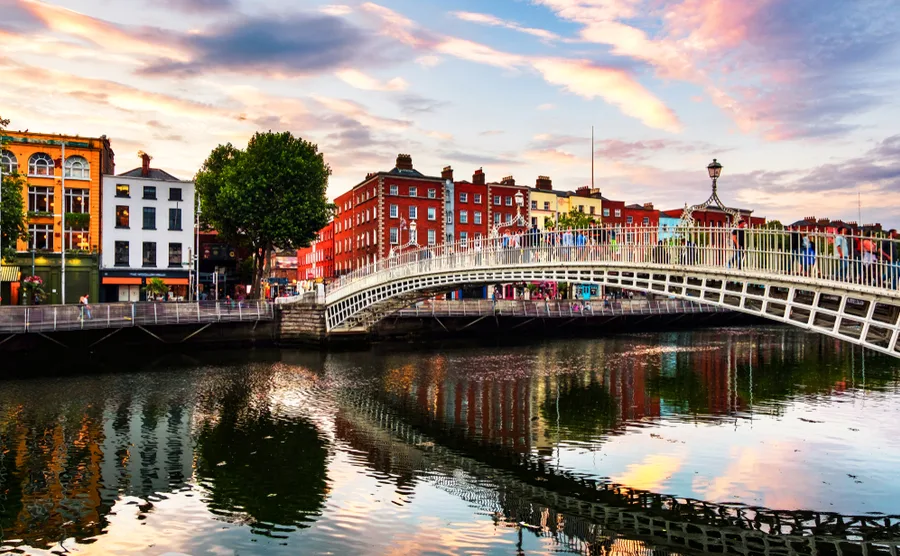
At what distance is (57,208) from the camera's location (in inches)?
1874

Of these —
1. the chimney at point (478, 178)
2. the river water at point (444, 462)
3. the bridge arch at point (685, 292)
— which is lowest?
the river water at point (444, 462)

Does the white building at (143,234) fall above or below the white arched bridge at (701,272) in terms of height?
above

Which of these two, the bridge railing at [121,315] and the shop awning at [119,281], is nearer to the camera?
the bridge railing at [121,315]

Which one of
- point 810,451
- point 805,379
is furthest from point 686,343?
point 810,451

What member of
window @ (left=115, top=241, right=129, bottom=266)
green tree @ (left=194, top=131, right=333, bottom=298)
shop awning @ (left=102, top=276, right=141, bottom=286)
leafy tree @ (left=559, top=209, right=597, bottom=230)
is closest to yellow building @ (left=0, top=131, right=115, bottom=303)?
shop awning @ (left=102, top=276, right=141, bottom=286)

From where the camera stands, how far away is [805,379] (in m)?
31.0

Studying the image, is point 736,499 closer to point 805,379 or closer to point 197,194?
point 805,379

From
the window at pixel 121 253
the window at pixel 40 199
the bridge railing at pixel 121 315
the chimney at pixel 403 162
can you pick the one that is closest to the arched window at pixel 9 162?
the window at pixel 40 199

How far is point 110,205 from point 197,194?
9.51 m

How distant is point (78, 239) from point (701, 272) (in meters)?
45.7

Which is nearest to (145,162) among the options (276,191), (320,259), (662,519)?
(276,191)

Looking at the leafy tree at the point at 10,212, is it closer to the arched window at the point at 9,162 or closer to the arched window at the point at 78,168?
the arched window at the point at 9,162

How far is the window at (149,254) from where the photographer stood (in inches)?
2005

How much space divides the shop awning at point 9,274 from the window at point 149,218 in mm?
9345
